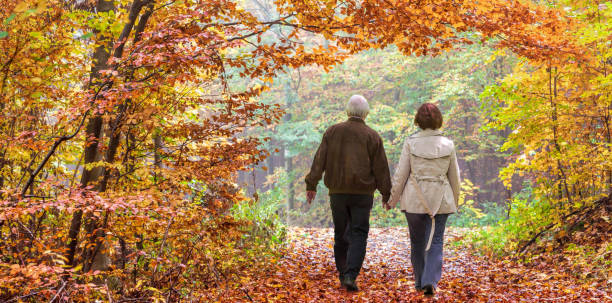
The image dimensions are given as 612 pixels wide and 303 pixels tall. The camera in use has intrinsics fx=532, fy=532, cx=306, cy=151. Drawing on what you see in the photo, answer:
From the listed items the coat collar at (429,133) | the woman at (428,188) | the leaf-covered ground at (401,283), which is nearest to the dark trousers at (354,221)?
the leaf-covered ground at (401,283)

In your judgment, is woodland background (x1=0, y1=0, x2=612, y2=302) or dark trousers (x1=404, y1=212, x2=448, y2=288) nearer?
woodland background (x1=0, y1=0, x2=612, y2=302)

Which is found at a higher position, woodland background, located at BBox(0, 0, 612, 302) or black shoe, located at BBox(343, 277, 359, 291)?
woodland background, located at BBox(0, 0, 612, 302)

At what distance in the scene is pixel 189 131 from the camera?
5.48 m

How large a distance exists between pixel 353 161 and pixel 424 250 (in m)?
1.15

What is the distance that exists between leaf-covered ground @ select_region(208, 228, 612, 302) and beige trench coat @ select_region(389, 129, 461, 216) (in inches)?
34.8

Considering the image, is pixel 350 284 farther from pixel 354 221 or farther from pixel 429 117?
pixel 429 117

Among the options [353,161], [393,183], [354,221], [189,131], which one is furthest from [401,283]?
[189,131]

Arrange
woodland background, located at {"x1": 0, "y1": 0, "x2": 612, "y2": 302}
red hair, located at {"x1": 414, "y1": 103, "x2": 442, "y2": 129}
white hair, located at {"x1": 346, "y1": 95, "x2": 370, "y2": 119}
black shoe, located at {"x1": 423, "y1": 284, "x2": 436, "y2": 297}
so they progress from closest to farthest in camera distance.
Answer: woodland background, located at {"x1": 0, "y1": 0, "x2": 612, "y2": 302}, black shoe, located at {"x1": 423, "y1": 284, "x2": 436, "y2": 297}, red hair, located at {"x1": 414, "y1": 103, "x2": 442, "y2": 129}, white hair, located at {"x1": 346, "y1": 95, "x2": 370, "y2": 119}

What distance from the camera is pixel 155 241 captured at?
5.85 metres

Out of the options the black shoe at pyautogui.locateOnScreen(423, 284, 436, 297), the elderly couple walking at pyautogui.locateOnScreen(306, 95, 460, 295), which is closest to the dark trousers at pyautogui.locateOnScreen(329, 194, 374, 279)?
the elderly couple walking at pyautogui.locateOnScreen(306, 95, 460, 295)

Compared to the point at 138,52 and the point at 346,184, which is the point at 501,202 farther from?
the point at 138,52

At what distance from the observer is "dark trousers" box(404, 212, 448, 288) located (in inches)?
204

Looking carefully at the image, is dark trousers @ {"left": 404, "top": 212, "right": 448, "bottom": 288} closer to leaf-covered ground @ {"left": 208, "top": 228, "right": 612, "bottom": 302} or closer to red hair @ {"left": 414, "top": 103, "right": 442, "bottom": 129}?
leaf-covered ground @ {"left": 208, "top": 228, "right": 612, "bottom": 302}

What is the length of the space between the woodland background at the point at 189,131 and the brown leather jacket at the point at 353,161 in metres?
0.57
